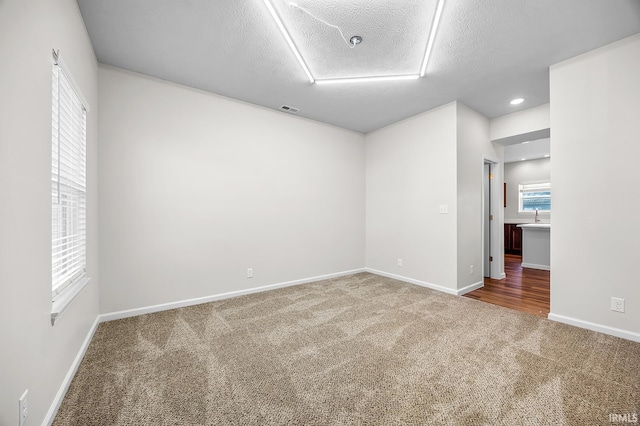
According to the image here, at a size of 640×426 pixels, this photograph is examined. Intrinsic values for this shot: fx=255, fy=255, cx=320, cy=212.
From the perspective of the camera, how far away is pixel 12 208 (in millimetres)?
1127

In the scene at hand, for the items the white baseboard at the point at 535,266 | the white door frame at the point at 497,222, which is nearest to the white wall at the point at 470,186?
the white door frame at the point at 497,222

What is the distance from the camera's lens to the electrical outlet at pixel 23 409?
1.13 m

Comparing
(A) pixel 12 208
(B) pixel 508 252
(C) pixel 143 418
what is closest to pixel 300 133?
(A) pixel 12 208

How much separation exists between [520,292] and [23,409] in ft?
16.8

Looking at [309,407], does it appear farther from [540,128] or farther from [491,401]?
[540,128]

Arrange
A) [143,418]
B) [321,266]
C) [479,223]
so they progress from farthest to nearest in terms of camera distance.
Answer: [321,266], [479,223], [143,418]

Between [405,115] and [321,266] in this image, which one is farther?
[321,266]

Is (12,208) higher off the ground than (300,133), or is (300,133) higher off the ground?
(300,133)

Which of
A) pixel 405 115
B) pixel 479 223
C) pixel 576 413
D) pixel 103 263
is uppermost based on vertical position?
pixel 405 115

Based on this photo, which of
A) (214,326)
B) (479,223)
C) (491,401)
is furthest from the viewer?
(479,223)

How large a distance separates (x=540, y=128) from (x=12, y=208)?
547 cm

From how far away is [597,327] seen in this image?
2539 millimetres

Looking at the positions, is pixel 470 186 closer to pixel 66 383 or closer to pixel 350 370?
pixel 350 370

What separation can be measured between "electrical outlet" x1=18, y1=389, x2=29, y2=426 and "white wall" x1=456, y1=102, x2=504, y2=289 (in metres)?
4.20
